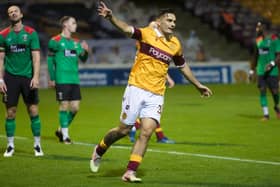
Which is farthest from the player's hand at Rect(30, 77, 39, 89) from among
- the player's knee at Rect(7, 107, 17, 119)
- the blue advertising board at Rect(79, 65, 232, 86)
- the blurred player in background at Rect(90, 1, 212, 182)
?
the blue advertising board at Rect(79, 65, 232, 86)

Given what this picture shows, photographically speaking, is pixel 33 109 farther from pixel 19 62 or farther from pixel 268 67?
pixel 268 67

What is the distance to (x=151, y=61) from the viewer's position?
9703 millimetres

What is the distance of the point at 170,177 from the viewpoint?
32.2 feet

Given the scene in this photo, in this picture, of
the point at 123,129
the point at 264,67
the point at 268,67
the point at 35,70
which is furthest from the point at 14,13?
the point at 264,67

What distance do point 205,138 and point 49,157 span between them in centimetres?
424

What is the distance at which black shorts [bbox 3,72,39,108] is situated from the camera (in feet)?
39.2

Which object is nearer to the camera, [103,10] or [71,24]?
[103,10]

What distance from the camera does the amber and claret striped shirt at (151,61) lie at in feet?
31.7

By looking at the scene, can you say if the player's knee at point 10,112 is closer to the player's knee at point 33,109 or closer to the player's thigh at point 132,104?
the player's knee at point 33,109

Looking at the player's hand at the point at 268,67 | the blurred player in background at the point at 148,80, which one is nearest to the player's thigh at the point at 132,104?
the blurred player in background at the point at 148,80

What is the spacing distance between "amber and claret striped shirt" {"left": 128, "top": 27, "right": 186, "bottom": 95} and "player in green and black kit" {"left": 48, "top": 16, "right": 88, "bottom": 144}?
468 cm

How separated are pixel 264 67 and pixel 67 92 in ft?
22.1

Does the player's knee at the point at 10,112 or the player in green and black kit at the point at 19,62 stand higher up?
the player in green and black kit at the point at 19,62

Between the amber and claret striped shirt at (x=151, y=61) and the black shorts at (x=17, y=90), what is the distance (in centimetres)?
275
